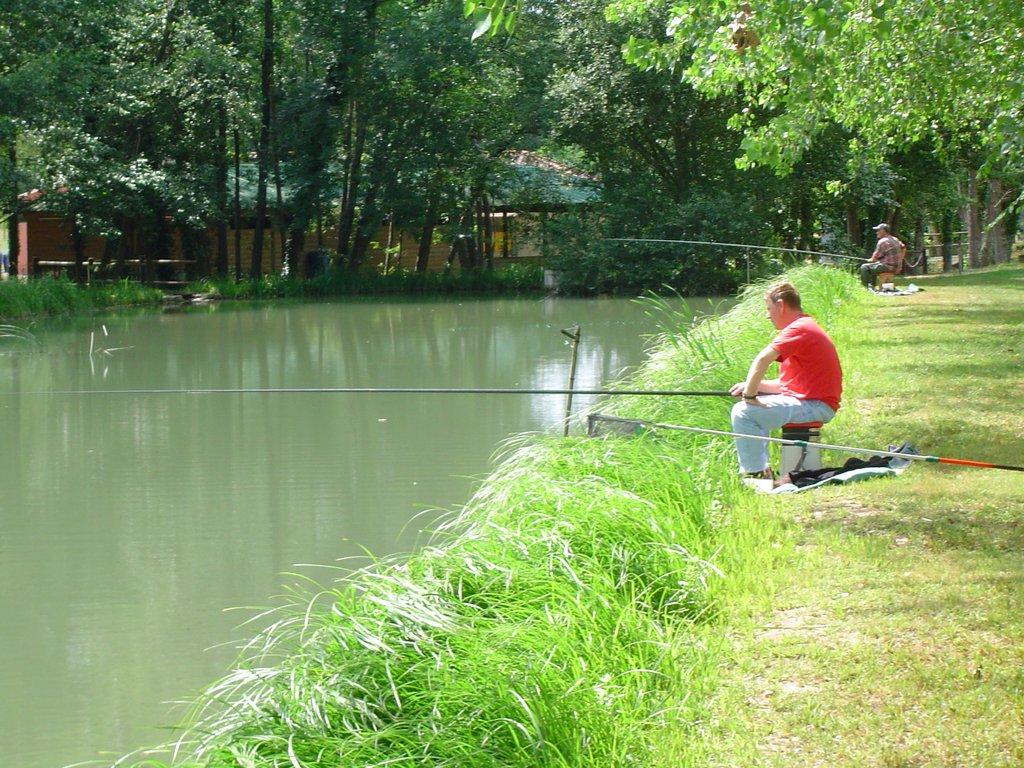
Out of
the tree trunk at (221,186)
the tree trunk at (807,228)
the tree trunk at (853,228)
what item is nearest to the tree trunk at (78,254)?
the tree trunk at (221,186)

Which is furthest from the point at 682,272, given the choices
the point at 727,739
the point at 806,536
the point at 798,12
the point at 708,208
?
the point at 727,739

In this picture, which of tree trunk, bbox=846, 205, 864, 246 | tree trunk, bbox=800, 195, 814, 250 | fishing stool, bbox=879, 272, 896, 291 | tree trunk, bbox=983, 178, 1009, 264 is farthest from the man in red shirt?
tree trunk, bbox=800, 195, 814, 250

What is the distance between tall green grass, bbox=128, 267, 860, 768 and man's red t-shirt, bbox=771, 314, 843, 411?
3.23 ft

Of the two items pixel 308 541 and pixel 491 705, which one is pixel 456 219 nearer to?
pixel 308 541

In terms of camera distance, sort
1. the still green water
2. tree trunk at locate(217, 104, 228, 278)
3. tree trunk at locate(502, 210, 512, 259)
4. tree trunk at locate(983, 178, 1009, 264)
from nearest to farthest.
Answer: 1. the still green water
2. tree trunk at locate(983, 178, 1009, 264)
3. tree trunk at locate(217, 104, 228, 278)
4. tree trunk at locate(502, 210, 512, 259)

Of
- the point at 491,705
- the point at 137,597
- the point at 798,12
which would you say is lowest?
the point at 137,597

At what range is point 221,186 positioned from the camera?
3562cm

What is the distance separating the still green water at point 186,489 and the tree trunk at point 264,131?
50.1 feet

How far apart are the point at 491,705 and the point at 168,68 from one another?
104 feet

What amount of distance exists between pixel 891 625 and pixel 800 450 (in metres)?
2.77

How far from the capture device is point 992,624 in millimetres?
4652

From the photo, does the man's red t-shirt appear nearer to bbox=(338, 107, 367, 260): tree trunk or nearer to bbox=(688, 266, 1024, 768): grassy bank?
bbox=(688, 266, 1024, 768): grassy bank

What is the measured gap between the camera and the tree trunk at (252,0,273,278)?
34.9 m

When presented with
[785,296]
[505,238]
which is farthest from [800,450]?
[505,238]
